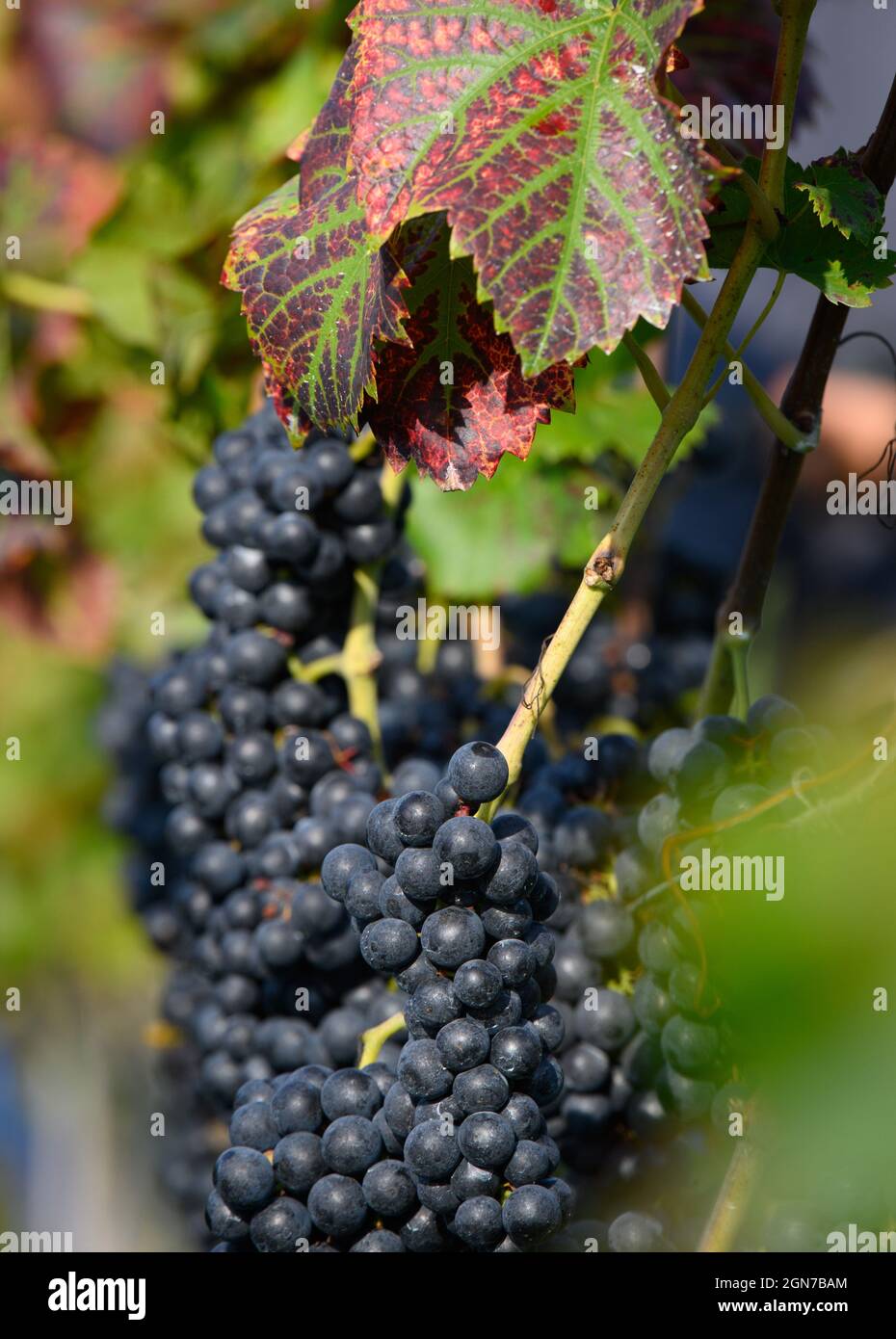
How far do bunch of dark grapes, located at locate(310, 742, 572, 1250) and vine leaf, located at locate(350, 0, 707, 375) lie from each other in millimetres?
198

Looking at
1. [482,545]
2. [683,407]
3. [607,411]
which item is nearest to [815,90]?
[607,411]

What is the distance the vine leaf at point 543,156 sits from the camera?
499 millimetres

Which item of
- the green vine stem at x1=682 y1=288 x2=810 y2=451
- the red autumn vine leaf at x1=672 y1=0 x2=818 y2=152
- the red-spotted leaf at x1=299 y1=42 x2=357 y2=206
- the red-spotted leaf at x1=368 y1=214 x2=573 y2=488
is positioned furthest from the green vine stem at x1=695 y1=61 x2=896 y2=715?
the red autumn vine leaf at x1=672 y1=0 x2=818 y2=152

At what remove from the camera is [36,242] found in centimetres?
130

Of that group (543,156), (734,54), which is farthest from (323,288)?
(734,54)

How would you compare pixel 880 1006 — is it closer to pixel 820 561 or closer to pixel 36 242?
pixel 36 242

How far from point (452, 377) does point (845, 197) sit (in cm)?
20

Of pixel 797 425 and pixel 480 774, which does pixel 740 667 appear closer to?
pixel 797 425

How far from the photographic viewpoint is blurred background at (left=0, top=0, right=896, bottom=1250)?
44.7 inches

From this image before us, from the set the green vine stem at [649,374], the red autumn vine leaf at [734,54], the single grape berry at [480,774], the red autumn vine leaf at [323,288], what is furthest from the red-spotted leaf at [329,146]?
the red autumn vine leaf at [734,54]

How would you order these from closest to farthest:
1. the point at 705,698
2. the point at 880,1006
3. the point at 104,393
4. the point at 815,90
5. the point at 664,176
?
the point at 880,1006 → the point at 664,176 → the point at 705,698 → the point at 815,90 → the point at 104,393

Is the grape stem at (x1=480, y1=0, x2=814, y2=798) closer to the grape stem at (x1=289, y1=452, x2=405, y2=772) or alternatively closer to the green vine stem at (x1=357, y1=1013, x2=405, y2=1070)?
the green vine stem at (x1=357, y1=1013, x2=405, y2=1070)

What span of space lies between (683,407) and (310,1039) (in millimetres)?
492

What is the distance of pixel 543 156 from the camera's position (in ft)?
1.68
